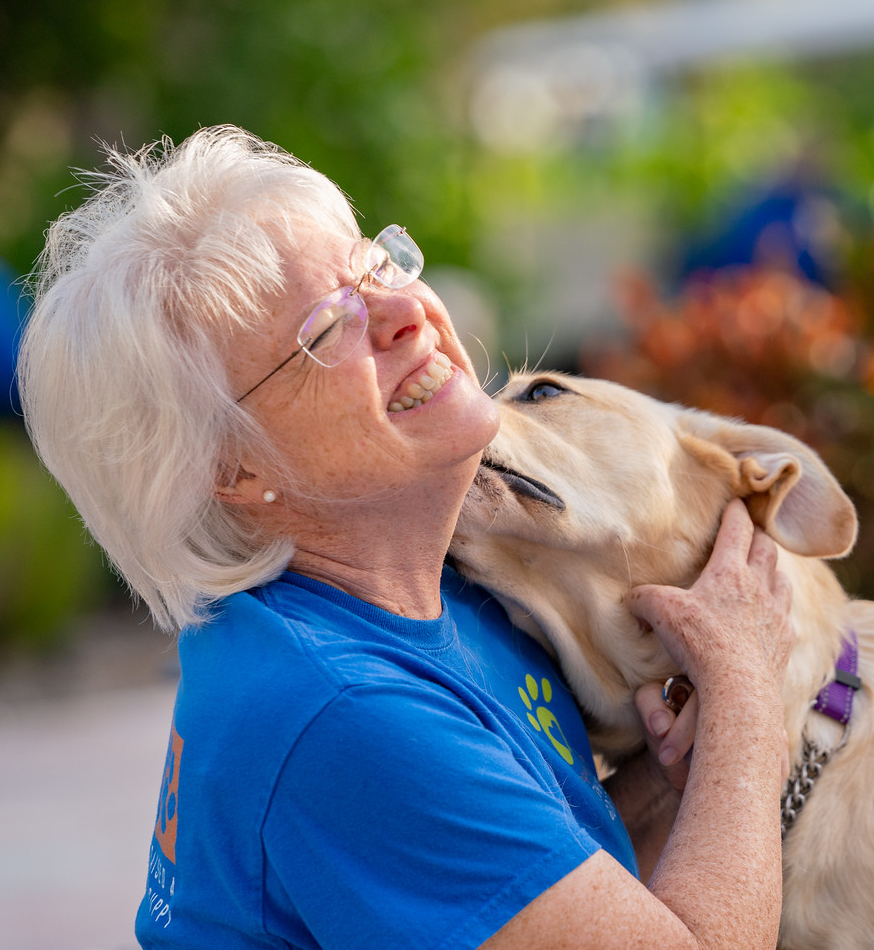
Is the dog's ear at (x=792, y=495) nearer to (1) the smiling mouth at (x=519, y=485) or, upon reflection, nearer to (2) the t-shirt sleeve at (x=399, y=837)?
(1) the smiling mouth at (x=519, y=485)

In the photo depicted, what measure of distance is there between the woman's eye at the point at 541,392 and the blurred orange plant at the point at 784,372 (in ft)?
7.85

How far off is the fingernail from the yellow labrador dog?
17cm

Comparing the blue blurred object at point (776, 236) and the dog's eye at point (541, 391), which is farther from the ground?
the dog's eye at point (541, 391)

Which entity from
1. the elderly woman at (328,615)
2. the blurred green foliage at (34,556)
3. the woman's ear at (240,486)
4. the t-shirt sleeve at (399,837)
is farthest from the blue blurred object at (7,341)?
the t-shirt sleeve at (399,837)

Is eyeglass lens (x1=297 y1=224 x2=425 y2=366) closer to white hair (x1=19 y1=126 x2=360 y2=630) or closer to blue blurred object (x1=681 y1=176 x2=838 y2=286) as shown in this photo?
white hair (x1=19 y1=126 x2=360 y2=630)

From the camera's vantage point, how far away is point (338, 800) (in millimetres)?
1438

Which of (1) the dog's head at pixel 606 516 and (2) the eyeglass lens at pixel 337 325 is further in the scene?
(1) the dog's head at pixel 606 516

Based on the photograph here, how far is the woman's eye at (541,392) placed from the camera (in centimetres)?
255

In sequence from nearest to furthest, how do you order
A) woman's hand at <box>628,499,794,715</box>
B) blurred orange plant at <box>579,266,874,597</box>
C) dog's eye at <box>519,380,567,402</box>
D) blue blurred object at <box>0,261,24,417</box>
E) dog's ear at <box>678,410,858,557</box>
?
woman's hand at <box>628,499,794,715</box> < dog's ear at <box>678,410,858,557</box> < dog's eye at <box>519,380,567,402</box> < blurred orange plant at <box>579,266,874,597</box> < blue blurred object at <box>0,261,24,417</box>

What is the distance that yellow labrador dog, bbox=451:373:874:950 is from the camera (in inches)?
83.1

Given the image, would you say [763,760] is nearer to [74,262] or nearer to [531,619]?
[531,619]

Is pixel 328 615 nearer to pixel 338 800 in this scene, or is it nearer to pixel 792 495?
pixel 338 800

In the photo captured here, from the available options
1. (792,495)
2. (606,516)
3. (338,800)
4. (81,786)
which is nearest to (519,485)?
(606,516)

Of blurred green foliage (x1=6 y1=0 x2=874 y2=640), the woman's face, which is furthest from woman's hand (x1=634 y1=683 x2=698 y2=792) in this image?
blurred green foliage (x1=6 y1=0 x2=874 y2=640)
